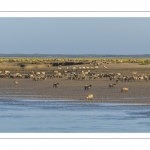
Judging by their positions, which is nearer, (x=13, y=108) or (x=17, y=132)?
(x=17, y=132)

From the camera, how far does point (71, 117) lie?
47.9ft

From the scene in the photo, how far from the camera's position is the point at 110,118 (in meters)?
14.4

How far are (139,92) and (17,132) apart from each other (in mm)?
10220

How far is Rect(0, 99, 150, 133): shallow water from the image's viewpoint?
41.9 ft

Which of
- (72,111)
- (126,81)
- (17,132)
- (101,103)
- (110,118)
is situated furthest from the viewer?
(126,81)

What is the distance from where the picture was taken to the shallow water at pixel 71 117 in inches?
503

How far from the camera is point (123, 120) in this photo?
46.3ft

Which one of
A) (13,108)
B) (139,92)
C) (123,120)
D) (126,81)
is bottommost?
(123,120)
